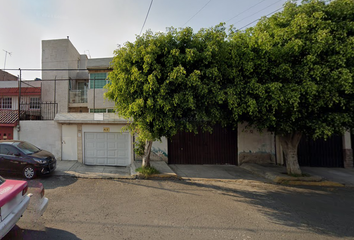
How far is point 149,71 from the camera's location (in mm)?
6027

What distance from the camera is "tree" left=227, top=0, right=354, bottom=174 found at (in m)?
5.95

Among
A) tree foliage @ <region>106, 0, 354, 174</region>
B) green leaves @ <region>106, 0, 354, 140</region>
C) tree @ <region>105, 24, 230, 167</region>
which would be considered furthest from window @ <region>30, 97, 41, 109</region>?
tree @ <region>105, 24, 230, 167</region>

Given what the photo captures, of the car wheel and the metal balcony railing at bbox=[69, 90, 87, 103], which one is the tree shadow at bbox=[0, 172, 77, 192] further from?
the metal balcony railing at bbox=[69, 90, 87, 103]

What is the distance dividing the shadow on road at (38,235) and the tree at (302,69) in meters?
5.23

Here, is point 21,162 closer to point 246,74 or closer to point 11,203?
point 11,203

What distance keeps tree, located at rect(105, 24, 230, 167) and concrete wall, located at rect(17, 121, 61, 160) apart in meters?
5.64

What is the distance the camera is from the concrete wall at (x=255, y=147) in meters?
10.6

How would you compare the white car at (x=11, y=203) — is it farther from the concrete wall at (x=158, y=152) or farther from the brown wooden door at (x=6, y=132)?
the brown wooden door at (x=6, y=132)

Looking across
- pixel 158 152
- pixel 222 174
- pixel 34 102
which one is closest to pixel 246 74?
pixel 222 174

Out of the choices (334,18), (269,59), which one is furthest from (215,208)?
(334,18)

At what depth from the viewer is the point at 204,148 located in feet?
34.8

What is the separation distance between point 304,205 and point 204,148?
5796mm

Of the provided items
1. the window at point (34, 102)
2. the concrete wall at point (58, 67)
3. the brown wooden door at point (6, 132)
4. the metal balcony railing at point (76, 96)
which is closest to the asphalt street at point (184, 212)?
the brown wooden door at point (6, 132)

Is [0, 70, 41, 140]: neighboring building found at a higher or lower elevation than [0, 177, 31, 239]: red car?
higher
